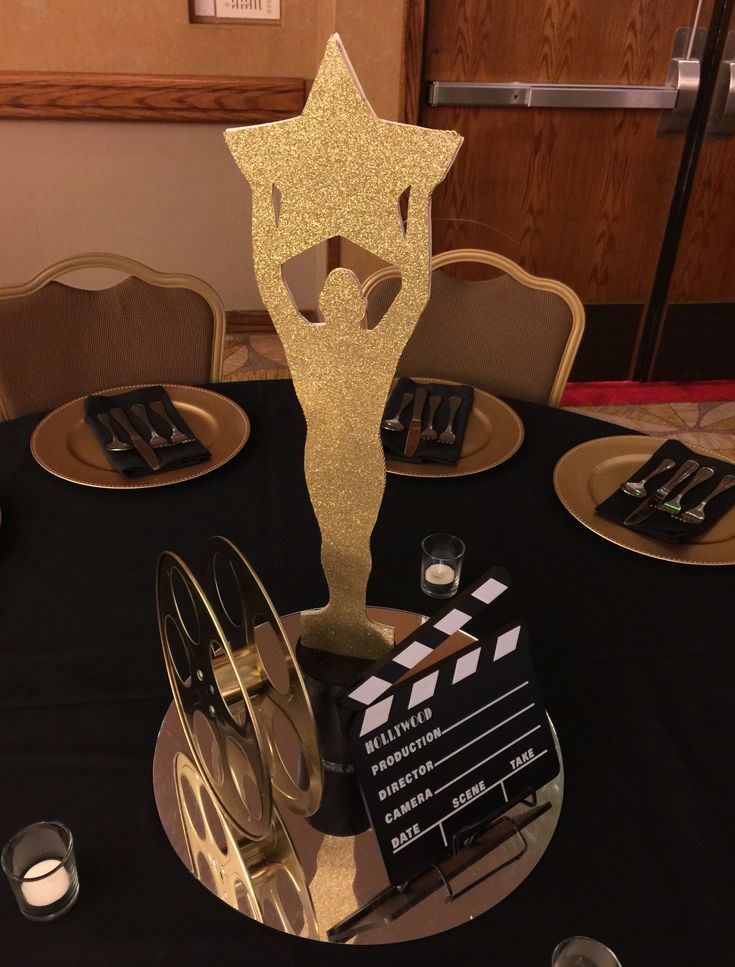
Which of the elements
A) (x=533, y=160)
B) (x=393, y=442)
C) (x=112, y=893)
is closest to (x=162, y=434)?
(x=393, y=442)

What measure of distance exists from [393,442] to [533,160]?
181 cm

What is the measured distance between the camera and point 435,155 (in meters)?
0.69

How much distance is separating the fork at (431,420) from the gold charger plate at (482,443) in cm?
4

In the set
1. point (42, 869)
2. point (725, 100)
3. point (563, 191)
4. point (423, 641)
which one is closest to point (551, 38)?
point (563, 191)

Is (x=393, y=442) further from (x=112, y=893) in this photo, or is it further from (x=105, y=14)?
(x=105, y=14)

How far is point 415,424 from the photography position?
1.36 m

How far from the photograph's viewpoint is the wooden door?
2.55m

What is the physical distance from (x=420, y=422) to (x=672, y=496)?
396mm

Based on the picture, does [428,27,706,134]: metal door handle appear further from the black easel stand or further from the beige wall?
the black easel stand

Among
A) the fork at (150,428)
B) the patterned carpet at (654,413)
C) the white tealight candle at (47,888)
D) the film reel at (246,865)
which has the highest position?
the fork at (150,428)

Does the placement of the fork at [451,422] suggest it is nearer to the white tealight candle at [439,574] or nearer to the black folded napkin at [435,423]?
the black folded napkin at [435,423]

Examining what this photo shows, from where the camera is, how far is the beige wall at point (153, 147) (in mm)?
2760

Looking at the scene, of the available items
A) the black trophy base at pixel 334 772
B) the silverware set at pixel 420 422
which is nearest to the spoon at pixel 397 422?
the silverware set at pixel 420 422

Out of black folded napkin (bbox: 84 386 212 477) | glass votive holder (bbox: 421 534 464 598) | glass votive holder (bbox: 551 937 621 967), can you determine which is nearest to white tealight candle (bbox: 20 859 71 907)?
glass votive holder (bbox: 551 937 621 967)
